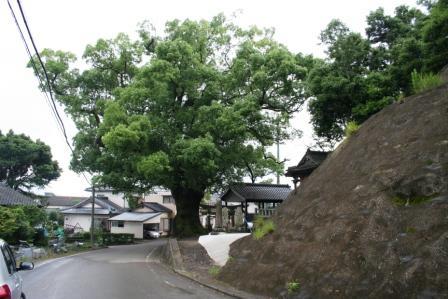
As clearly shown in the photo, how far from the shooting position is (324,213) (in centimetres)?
1155

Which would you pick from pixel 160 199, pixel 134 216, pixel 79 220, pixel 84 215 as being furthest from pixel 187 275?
pixel 160 199

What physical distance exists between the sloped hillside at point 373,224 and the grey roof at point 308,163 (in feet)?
21.8

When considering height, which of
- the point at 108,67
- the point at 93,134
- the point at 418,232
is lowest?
the point at 418,232

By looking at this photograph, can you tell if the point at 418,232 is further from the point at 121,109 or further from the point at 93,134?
the point at 93,134

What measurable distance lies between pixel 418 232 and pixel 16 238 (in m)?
25.4

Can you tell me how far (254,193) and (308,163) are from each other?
1180cm

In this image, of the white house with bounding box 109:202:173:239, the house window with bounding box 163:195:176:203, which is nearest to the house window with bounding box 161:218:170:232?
the white house with bounding box 109:202:173:239

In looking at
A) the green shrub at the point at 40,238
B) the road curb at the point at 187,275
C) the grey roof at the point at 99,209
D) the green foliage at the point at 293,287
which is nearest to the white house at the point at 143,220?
the grey roof at the point at 99,209

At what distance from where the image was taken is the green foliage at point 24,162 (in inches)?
1953

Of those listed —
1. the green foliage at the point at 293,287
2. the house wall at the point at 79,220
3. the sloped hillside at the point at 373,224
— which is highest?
the house wall at the point at 79,220

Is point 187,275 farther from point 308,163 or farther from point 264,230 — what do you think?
point 308,163

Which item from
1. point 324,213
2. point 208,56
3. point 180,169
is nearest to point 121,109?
point 180,169

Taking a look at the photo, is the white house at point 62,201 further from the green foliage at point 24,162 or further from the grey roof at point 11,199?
the grey roof at point 11,199

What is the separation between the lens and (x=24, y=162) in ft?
169
